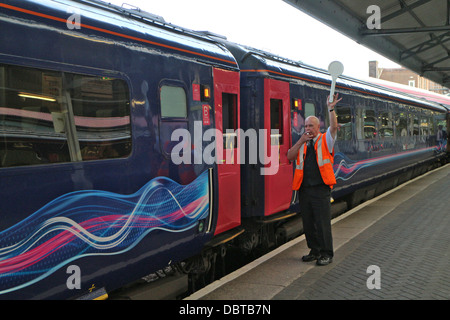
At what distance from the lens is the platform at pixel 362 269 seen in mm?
5266

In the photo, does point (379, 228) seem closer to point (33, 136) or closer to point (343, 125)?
point (343, 125)

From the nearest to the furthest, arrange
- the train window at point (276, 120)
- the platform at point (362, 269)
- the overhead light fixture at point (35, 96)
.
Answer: the overhead light fixture at point (35, 96) → the platform at point (362, 269) → the train window at point (276, 120)

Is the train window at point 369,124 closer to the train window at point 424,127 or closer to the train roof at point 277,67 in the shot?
the train roof at point 277,67

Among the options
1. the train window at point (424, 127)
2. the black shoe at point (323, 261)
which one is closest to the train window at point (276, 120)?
the black shoe at point (323, 261)

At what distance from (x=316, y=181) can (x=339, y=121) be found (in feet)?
14.1

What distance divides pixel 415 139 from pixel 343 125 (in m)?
9.04

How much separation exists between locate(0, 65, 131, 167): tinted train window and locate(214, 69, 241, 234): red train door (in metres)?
1.88

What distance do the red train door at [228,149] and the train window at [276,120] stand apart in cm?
92

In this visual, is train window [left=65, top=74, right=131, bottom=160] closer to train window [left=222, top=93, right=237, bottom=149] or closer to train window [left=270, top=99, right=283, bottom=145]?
train window [left=222, top=93, right=237, bottom=149]

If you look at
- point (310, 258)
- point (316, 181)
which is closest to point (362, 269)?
point (310, 258)

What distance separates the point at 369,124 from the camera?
1223 centimetres

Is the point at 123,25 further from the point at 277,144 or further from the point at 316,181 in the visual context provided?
the point at 277,144

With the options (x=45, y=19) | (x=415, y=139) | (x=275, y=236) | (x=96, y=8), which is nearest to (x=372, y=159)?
(x=275, y=236)

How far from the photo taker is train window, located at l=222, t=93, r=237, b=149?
6.55m
